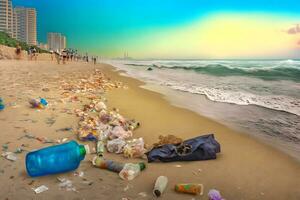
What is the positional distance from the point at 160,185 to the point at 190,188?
10.1 inches

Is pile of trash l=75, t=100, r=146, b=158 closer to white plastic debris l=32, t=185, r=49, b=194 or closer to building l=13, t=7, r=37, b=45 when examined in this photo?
white plastic debris l=32, t=185, r=49, b=194

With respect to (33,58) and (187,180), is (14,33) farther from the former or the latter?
(187,180)

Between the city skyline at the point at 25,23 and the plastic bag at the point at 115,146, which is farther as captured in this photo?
the city skyline at the point at 25,23

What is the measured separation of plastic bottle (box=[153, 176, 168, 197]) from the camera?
2.20 metres

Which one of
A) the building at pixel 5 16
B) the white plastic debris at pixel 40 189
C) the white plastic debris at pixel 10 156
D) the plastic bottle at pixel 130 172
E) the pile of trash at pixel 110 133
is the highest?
the building at pixel 5 16

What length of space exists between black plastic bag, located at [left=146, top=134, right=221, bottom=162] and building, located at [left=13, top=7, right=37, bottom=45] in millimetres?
158780

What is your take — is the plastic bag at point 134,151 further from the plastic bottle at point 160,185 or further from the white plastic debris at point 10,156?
the white plastic debris at point 10,156

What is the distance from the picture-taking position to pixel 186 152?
305 centimetres

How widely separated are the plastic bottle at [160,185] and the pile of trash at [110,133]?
27.4 inches

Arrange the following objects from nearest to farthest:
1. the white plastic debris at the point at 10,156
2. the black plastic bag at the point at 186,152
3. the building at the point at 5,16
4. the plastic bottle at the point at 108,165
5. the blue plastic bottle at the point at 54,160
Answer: the blue plastic bottle at the point at 54,160, the plastic bottle at the point at 108,165, the white plastic debris at the point at 10,156, the black plastic bag at the point at 186,152, the building at the point at 5,16

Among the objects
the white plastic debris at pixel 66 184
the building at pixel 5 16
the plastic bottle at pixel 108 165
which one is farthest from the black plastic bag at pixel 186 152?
the building at pixel 5 16

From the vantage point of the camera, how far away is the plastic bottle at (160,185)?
86.4 inches

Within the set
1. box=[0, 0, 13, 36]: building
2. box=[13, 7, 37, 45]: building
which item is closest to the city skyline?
box=[13, 7, 37, 45]: building

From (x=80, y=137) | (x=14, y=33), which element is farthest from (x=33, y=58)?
(x=14, y=33)
